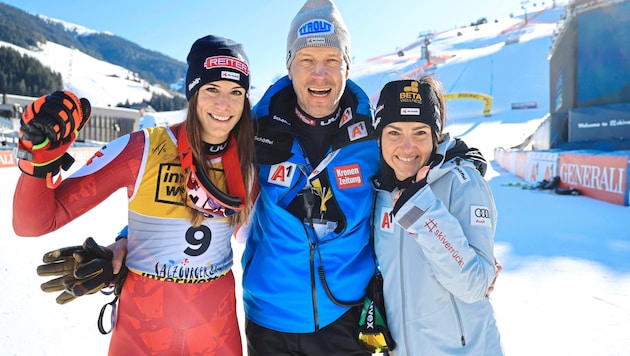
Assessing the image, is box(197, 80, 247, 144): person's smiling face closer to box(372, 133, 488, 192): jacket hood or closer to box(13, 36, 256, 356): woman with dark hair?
box(13, 36, 256, 356): woman with dark hair

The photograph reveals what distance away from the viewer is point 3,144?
17.7 m

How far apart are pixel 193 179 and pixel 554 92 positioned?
2412cm

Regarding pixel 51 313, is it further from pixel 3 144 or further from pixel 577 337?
pixel 3 144

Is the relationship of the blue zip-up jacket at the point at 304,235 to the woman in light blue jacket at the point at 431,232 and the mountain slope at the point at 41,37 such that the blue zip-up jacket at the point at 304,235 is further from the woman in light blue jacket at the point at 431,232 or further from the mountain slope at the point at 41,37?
the mountain slope at the point at 41,37

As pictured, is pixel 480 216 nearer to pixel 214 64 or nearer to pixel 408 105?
pixel 408 105

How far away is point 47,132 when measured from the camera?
4.44 ft

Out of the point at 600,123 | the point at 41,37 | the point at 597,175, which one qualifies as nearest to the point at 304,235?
the point at 597,175

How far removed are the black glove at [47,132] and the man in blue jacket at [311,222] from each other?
34.7 inches

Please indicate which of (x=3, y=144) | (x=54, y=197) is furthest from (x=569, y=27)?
(x=3, y=144)

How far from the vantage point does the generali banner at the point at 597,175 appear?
7863 millimetres

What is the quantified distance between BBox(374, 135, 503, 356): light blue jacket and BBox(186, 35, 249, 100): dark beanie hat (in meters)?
1.04

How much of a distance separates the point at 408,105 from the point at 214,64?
946 mm

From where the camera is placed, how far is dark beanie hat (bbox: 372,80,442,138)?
178cm

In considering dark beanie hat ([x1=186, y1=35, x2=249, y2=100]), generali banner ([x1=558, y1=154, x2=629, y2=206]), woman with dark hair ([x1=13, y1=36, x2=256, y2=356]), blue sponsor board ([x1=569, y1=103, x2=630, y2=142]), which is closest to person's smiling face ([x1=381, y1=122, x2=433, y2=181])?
woman with dark hair ([x1=13, y1=36, x2=256, y2=356])
